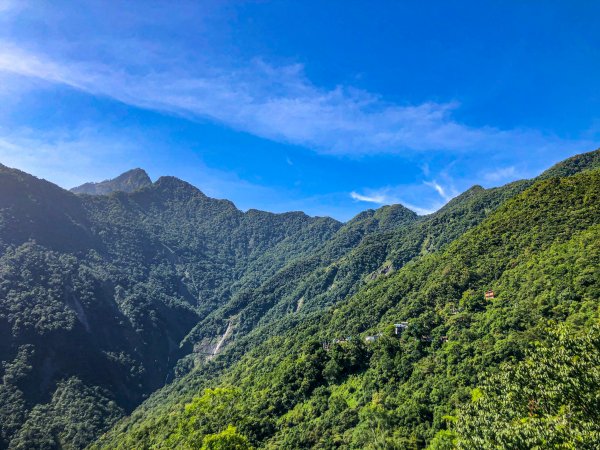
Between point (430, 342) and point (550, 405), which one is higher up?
point (550, 405)

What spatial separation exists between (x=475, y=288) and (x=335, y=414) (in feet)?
155

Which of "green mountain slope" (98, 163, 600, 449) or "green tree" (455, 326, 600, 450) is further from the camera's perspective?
"green mountain slope" (98, 163, 600, 449)

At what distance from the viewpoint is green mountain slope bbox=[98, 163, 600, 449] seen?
60938mm

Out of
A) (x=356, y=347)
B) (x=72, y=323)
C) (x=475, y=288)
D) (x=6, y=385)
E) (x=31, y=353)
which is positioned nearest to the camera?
(x=356, y=347)

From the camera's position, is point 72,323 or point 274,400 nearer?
point 274,400

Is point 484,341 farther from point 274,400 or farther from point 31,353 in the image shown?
point 31,353

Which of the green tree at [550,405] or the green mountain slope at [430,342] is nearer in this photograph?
the green tree at [550,405]

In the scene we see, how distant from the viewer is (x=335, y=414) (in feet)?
244

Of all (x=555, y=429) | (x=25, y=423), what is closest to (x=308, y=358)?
(x=555, y=429)

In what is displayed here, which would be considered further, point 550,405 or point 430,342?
point 430,342

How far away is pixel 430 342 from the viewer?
268 ft

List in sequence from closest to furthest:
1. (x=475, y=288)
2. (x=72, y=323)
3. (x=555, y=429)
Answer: (x=555, y=429) < (x=475, y=288) < (x=72, y=323)

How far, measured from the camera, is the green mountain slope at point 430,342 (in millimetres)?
60938

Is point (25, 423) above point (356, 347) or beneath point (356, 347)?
beneath
